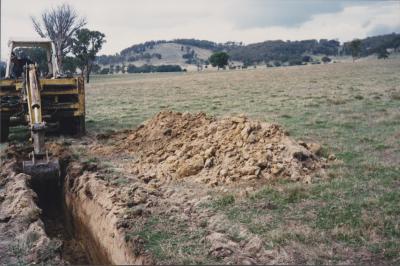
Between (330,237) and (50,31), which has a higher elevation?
(50,31)

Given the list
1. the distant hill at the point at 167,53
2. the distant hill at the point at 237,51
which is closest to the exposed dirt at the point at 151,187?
the distant hill at the point at 237,51

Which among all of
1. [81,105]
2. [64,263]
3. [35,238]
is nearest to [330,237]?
[64,263]

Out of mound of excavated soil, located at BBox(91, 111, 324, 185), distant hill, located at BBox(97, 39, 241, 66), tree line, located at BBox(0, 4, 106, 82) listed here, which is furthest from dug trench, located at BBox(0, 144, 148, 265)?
distant hill, located at BBox(97, 39, 241, 66)

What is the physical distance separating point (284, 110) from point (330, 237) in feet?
37.1

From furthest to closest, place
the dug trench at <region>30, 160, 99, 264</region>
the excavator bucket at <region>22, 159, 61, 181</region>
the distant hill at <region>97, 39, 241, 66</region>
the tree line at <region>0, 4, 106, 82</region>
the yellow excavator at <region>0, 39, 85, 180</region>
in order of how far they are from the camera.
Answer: the distant hill at <region>97, 39, 241, 66</region>
the tree line at <region>0, 4, 106, 82</region>
the yellow excavator at <region>0, 39, 85, 180</region>
the excavator bucket at <region>22, 159, 61, 181</region>
the dug trench at <region>30, 160, 99, 264</region>

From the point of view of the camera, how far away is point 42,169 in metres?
7.67

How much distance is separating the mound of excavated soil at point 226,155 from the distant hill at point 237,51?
98.8 m

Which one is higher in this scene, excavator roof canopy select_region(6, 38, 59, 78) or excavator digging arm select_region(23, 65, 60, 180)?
excavator roof canopy select_region(6, 38, 59, 78)

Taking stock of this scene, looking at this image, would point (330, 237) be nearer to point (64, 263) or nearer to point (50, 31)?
point (64, 263)

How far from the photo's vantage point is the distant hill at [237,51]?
122m

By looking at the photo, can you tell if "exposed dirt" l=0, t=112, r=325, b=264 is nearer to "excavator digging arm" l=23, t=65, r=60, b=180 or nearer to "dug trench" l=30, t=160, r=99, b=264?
"dug trench" l=30, t=160, r=99, b=264

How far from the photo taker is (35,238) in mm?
5293

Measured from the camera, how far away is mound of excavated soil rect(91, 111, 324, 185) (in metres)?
7.16

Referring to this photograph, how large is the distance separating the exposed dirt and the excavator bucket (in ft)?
0.65
